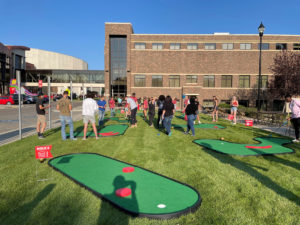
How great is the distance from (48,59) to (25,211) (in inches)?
4531

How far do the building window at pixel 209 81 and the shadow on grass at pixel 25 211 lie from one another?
109ft

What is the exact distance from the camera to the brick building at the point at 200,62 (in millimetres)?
33406

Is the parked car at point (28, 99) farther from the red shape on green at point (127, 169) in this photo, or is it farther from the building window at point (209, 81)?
the red shape on green at point (127, 169)

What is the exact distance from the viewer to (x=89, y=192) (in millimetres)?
3826

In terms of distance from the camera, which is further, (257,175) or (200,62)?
(200,62)

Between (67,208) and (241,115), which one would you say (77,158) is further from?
(241,115)

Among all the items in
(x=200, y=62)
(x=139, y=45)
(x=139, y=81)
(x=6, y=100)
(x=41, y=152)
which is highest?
(x=139, y=45)

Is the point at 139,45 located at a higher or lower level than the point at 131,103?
higher

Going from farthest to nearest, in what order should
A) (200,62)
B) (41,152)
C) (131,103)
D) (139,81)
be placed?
(139,81), (200,62), (131,103), (41,152)

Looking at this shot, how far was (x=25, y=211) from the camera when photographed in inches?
126

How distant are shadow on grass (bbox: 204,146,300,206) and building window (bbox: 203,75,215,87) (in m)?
28.9

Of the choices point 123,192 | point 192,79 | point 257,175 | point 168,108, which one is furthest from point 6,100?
point 257,175

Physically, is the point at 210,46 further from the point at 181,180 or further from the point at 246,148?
the point at 181,180

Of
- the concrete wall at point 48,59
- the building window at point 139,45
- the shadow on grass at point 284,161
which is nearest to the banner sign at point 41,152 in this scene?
the shadow on grass at point 284,161
